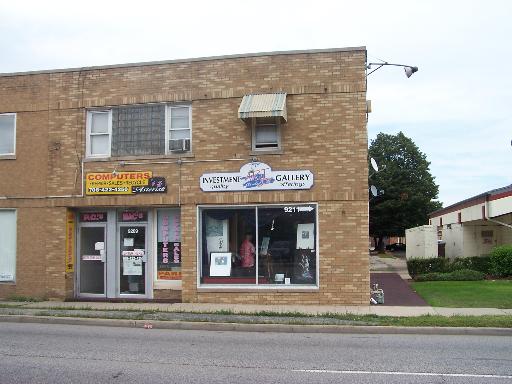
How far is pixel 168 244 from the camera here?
15.7 m

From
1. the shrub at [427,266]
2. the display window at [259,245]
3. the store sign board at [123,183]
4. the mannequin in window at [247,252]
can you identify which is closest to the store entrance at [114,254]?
the store sign board at [123,183]

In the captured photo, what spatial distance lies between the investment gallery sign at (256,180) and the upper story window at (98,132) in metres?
3.00

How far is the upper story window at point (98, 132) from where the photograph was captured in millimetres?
15766

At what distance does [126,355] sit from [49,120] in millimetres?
9264

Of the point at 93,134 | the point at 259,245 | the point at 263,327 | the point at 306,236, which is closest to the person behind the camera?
the point at 263,327

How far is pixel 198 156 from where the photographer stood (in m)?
15.0

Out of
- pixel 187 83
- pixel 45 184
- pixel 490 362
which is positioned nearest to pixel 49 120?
pixel 45 184

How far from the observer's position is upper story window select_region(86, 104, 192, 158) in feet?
50.4

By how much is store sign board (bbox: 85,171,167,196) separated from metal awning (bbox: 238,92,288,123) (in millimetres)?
2941

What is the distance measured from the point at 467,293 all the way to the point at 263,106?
7.81m

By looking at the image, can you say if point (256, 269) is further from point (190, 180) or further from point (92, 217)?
point (92, 217)

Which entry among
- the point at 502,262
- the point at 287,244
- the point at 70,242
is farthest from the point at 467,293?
the point at 70,242

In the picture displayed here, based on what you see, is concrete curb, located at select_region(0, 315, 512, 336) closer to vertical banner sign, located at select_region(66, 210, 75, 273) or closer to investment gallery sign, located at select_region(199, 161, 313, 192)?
vertical banner sign, located at select_region(66, 210, 75, 273)

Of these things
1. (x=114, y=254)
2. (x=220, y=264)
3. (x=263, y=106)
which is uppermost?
(x=263, y=106)
